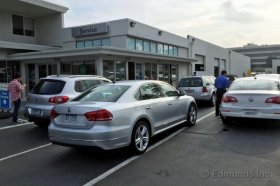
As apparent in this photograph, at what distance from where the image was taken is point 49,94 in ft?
26.6

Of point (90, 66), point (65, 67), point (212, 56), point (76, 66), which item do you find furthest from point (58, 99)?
point (212, 56)

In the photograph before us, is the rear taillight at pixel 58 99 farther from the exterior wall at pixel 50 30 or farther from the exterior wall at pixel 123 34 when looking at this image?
the exterior wall at pixel 50 30

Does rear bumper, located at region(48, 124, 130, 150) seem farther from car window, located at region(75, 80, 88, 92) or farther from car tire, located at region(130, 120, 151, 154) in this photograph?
car window, located at region(75, 80, 88, 92)

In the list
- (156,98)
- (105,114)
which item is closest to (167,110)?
(156,98)

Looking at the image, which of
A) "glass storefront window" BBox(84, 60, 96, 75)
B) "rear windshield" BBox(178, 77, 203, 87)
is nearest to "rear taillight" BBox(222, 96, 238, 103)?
"rear windshield" BBox(178, 77, 203, 87)

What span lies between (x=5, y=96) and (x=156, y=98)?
7970 mm

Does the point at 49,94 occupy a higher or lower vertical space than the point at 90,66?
lower

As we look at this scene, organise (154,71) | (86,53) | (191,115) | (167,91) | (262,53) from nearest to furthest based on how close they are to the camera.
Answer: (167,91) < (191,115) < (86,53) < (154,71) < (262,53)

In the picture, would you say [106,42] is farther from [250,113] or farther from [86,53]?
[250,113]

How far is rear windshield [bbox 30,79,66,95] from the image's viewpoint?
26.6 feet

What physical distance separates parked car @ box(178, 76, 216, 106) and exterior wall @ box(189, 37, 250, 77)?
15.2 m

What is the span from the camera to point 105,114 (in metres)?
5.29

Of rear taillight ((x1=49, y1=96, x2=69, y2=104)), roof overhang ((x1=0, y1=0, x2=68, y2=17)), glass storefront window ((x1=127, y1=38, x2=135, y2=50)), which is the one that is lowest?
rear taillight ((x1=49, y1=96, x2=69, y2=104))

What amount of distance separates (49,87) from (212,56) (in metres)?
31.1
